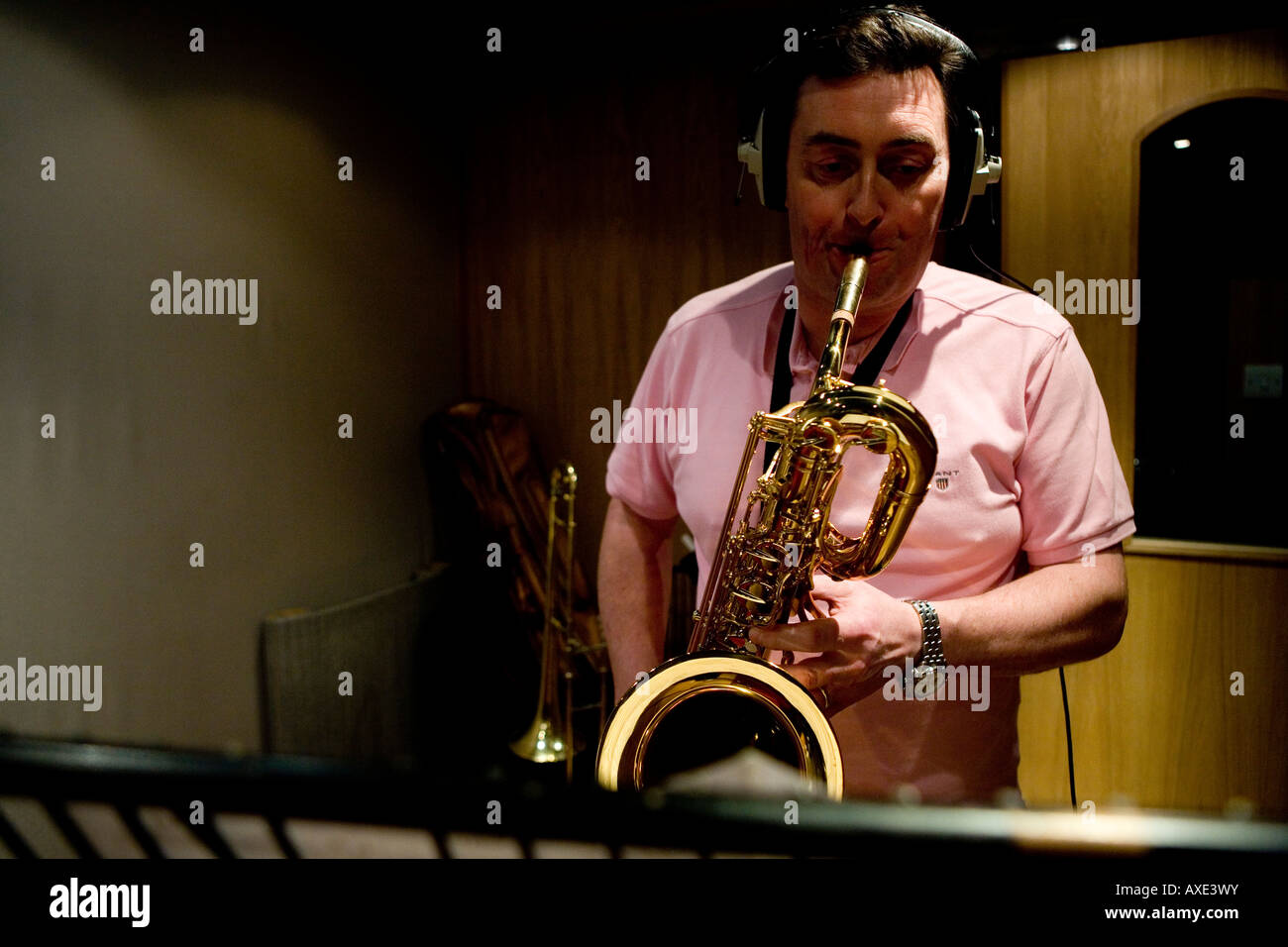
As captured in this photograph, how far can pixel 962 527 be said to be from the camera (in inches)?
49.1

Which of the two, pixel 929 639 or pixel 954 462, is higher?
pixel 954 462

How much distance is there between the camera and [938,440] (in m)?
1.27

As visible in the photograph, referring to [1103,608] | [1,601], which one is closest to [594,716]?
[1,601]

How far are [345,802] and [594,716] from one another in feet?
11.4

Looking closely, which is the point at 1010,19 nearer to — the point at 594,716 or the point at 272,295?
the point at 272,295

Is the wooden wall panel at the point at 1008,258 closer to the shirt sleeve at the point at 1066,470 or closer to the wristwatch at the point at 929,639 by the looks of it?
the shirt sleeve at the point at 1066,470

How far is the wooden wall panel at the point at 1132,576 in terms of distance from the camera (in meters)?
2.95

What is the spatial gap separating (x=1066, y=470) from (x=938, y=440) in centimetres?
17

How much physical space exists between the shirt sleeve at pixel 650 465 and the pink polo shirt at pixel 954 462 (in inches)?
1.5
